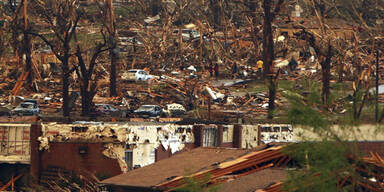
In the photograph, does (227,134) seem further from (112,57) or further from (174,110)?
(112,57)

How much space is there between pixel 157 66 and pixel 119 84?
16.9 feet

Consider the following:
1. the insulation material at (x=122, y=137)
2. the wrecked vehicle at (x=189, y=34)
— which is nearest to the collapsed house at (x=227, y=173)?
the insulation material at (x=122, y=137)

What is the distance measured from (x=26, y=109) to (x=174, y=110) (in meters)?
8.32

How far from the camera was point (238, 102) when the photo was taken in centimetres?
5122

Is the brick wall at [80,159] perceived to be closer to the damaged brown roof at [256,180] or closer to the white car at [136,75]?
the damaged brown roof at [256,180]

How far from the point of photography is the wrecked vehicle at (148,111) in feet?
153

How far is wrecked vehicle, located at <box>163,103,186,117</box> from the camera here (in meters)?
47.9

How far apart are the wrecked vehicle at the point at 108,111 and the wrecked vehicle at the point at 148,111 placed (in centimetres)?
96

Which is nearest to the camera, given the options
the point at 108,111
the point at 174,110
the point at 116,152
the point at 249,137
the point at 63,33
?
the point at 116,152

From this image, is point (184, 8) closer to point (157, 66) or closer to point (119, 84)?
point (157, 66)

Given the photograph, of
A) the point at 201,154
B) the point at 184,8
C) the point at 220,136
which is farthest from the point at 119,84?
the point at 201,154

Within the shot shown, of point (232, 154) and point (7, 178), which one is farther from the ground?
point (232, 154)

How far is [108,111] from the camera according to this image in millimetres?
47844

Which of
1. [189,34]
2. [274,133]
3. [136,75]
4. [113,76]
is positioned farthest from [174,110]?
[189,34]
